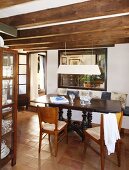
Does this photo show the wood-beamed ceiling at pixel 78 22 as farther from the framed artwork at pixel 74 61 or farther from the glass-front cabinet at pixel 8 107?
the framed artwork at pixel 74 61

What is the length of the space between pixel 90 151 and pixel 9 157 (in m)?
1.45

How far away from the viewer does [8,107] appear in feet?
8.27

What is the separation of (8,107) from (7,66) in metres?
0.60

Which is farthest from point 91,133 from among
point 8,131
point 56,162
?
point 8,131

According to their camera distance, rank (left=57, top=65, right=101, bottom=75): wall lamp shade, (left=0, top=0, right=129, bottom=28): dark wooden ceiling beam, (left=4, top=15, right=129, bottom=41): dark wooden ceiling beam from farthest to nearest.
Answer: (left=57, top=65, right=101, bottom=75): wall lamp shade, (left=4, top=15, right=129, bottom=41): dark wooden ceiling beam, (left=0, top=0, right=129, bottom=28): dark wooden ceiling beam

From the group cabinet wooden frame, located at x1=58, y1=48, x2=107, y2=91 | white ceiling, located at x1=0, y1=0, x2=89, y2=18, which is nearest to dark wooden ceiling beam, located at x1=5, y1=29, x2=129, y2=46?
cabinet wooden frame, located at x1=58, y1=48, x2=107, y2=91

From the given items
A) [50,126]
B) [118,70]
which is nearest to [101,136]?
[50,126]

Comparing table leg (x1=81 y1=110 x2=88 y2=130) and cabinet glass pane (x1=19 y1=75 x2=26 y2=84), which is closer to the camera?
table leg (x1=81 y1=110 x2=88 y2=130)

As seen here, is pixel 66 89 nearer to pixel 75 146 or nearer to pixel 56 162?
pixel 75 146

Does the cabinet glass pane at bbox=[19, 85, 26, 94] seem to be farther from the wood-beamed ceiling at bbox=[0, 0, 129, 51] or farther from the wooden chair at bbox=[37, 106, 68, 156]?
the wooden chair at bbox=[37, 106, 68, 156]

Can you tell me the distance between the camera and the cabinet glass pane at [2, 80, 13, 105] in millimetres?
2445

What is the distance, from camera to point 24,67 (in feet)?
20.7

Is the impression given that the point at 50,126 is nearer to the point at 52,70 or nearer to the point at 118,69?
the point at 118,69

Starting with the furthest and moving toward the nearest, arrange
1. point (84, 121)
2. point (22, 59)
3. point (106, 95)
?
point (22, 59), point (106, 95), point (84, 121)
